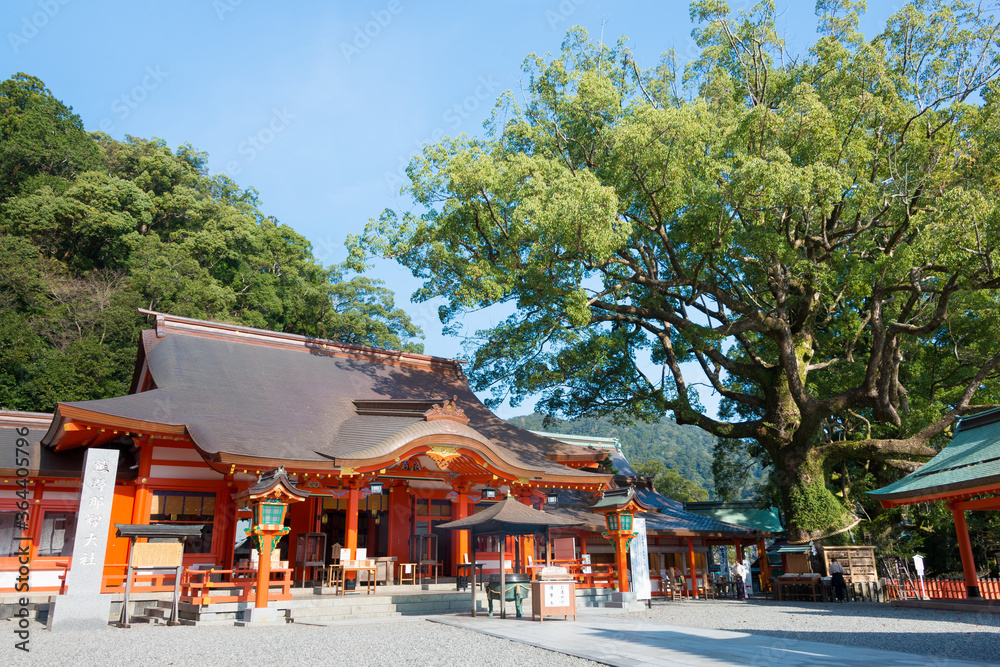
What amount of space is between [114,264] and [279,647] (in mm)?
30357

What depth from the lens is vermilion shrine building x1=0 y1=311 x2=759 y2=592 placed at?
1272 centimetres

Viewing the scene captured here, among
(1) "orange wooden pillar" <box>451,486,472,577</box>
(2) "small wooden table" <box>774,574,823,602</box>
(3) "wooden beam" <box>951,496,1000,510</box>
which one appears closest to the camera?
(3) "wooden beam" <box>951,496,1000,510</box>

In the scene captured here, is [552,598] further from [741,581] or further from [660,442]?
[660,442]

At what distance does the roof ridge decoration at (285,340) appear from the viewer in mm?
16922

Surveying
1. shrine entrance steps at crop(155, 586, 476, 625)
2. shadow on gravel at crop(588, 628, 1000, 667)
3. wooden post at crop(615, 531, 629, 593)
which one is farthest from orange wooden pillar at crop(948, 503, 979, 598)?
shrine entrance steps at crop(155, 586, 476, 625)

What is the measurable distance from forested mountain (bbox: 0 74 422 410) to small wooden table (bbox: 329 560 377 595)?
16099 millimetres

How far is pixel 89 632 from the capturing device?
9344 millimetres

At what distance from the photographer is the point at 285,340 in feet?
61.6

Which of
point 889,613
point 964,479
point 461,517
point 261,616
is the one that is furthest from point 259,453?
point 964,479

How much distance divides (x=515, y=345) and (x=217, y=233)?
2451 centimetres

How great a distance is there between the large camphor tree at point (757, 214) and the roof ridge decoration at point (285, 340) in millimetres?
2280

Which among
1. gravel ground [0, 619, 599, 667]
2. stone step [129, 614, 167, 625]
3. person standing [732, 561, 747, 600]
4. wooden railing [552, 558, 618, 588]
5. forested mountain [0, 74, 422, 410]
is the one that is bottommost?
person standing [732, 561, 747, 600]

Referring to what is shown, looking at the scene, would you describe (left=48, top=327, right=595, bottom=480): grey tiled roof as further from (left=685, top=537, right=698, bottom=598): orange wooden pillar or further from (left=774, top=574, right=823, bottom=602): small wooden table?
(left=685, top=537, right=698, bottom=598): orange wooden pillar

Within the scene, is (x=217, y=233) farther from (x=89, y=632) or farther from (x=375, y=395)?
(x=89, y=632)
